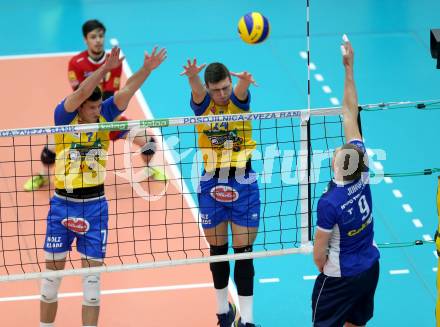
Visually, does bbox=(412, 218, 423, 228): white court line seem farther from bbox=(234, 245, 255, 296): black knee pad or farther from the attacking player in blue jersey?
the attacking player in blue jersey

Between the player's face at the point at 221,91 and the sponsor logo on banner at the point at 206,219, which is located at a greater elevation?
the player's face at the point at 221,91

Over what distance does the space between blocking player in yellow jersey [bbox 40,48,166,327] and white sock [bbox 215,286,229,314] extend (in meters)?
1.20

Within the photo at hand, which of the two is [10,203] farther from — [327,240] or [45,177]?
[327,240]

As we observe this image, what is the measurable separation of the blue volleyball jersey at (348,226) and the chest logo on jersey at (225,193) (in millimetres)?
1346

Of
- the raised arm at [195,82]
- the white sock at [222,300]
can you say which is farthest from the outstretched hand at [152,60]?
the white sock at [222,300]

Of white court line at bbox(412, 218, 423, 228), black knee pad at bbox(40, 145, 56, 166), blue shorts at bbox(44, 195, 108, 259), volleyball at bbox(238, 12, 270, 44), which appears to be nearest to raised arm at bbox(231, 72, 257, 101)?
volleyball at bbox(238, 12, 270, 44)

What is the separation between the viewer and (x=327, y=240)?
7141mm

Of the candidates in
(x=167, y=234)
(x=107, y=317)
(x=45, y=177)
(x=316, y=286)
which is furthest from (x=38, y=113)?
(x=316, y=286)

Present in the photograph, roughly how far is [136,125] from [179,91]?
6.43m

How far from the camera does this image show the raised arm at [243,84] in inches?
321

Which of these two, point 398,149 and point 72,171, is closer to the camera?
point 72,171

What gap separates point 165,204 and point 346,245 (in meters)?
4.39

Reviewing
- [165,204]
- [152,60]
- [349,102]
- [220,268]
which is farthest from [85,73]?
[349,102]

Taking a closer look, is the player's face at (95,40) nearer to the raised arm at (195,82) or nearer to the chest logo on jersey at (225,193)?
the raised arm at (195,82)
